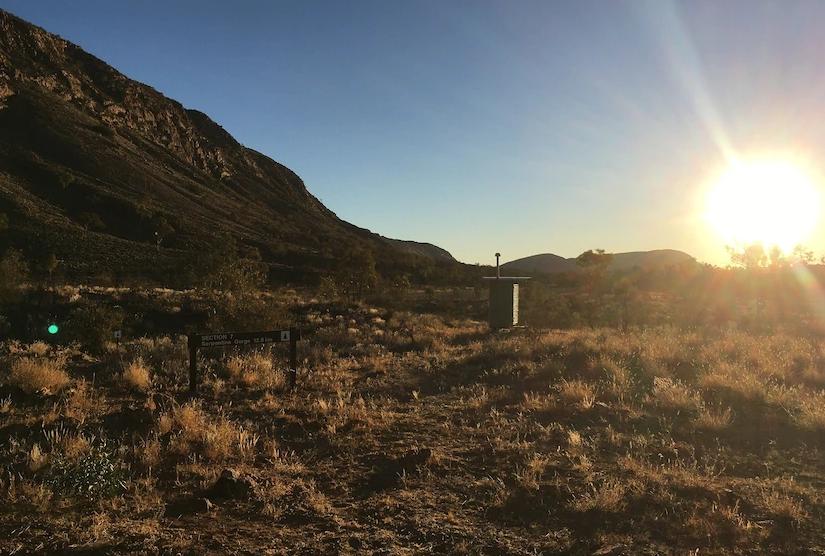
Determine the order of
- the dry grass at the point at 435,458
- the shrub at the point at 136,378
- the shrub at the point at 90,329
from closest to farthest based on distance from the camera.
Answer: the dry grass at the point at 435,458 → the shrub at the point at 136,378 → the shrub at the point at 90,329

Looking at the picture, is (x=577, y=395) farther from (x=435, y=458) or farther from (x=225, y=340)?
(x=225, y=340)

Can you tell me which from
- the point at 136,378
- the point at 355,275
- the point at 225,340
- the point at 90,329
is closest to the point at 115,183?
the point at 355,275

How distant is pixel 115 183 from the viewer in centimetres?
7269

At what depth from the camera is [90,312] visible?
15.5 meters

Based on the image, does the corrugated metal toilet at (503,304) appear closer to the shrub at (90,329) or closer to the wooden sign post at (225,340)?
the wooden sign post at (225,340)

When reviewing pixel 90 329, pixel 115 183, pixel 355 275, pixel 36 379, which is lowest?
pixel 36 379

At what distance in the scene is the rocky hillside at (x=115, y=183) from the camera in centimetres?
5375

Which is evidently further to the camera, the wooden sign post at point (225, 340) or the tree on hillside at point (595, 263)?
the tree on hillside at point (595, 263)

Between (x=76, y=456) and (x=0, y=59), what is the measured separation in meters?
98.9

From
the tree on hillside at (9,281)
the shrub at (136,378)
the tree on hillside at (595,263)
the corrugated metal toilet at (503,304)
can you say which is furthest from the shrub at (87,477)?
the tree on hillside at (595,263)

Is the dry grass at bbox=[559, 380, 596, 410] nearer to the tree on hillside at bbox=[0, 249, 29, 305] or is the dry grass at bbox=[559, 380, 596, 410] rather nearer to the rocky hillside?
the tree on hillside at bbox=[0, 249, 29, 305]

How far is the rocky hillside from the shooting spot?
176 feet

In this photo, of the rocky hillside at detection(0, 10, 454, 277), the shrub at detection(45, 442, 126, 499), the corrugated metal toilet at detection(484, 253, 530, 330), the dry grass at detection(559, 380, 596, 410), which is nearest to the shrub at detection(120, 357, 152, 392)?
the shrub at detection(45, 442, 126, 499)

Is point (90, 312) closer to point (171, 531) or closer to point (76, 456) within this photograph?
point (76, 456)
